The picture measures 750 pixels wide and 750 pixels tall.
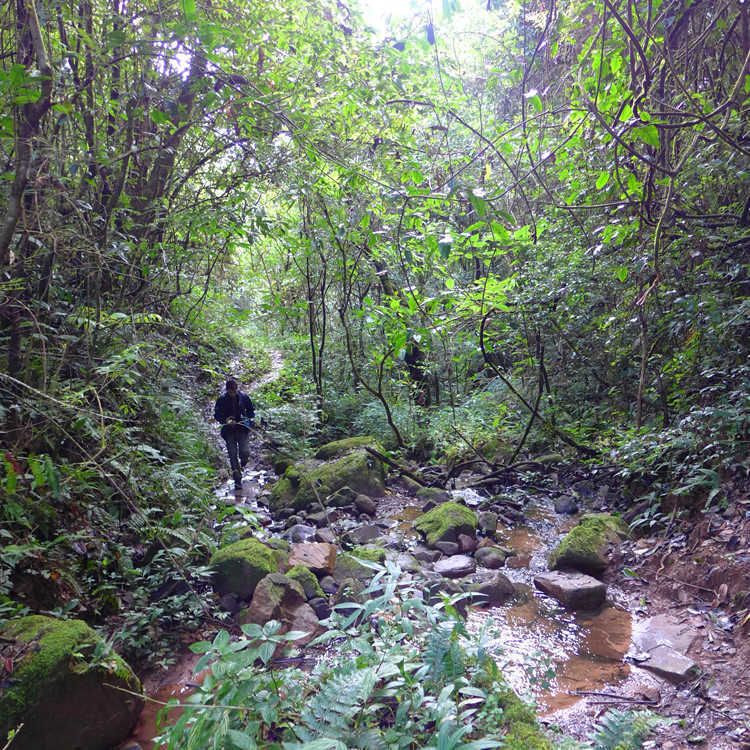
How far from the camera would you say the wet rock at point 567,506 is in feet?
21.5

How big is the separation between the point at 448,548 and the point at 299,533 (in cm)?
180

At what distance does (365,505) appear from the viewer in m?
7.17

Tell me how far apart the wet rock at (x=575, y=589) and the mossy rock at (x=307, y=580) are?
2087 millimetres

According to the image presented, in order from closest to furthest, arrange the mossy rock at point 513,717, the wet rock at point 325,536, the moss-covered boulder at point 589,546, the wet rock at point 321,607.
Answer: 1. the mossy rock at point 513,717
2. the wet rock at point 321,607
3. the moss-covered boulder at point 589,546
4. the wet rock at point 325,536

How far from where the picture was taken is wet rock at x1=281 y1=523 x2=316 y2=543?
605 centimetres

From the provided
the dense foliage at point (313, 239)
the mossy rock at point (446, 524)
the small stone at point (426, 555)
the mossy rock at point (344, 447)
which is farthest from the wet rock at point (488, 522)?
the mossy rock at point (344, 447)

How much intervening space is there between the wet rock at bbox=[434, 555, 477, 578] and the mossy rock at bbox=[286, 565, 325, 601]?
126 cm

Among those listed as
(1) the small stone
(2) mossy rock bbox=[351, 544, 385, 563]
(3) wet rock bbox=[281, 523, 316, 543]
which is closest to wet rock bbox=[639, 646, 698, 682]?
(1) the small stone

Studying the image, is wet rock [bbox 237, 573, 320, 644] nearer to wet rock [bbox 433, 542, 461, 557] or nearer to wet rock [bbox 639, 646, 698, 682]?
wet rock [bbox 433, 542, 461, 557]

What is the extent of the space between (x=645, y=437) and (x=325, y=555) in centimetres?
366

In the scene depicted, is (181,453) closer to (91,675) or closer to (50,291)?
(50,291)

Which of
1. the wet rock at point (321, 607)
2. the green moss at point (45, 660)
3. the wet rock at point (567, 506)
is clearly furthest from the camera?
the wet rock at point (567, 506)

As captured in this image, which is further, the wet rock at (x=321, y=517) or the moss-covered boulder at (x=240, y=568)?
the wet rock at (x=321, y=517)

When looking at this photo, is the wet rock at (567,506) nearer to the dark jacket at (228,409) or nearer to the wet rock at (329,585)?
the wet rock at (329,585)
